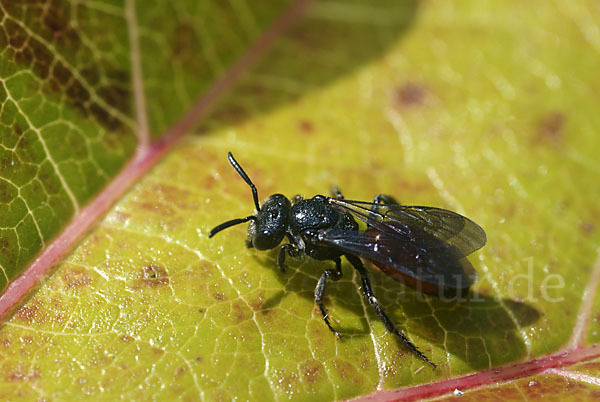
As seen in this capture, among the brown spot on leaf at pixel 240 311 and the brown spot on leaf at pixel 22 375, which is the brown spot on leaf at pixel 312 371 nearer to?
the brown spot on leaf at pixel 240 311

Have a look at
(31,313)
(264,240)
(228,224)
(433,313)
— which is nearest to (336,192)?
(264,240)

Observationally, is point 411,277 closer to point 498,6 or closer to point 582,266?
point 582,266

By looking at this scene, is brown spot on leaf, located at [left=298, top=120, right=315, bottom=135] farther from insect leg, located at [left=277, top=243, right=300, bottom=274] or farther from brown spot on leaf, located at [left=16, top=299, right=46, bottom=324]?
brown spot on leaf, located at [left=16, top=299, right=46, bottom=324]

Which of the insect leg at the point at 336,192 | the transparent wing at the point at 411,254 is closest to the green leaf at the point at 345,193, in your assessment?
the insect leg at the point at 336,192

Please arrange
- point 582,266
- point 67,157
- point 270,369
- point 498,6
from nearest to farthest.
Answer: point 270,369 → point 67,157 → point 582,266 → point 498,6

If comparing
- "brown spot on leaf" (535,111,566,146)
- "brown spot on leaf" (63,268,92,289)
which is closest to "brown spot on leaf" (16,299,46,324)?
"brown spot on leaf" (63,268,92,289)

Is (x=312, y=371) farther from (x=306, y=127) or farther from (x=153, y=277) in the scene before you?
(x=306, y=127)

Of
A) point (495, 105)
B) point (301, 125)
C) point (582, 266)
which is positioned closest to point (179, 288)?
point (301, 125)
